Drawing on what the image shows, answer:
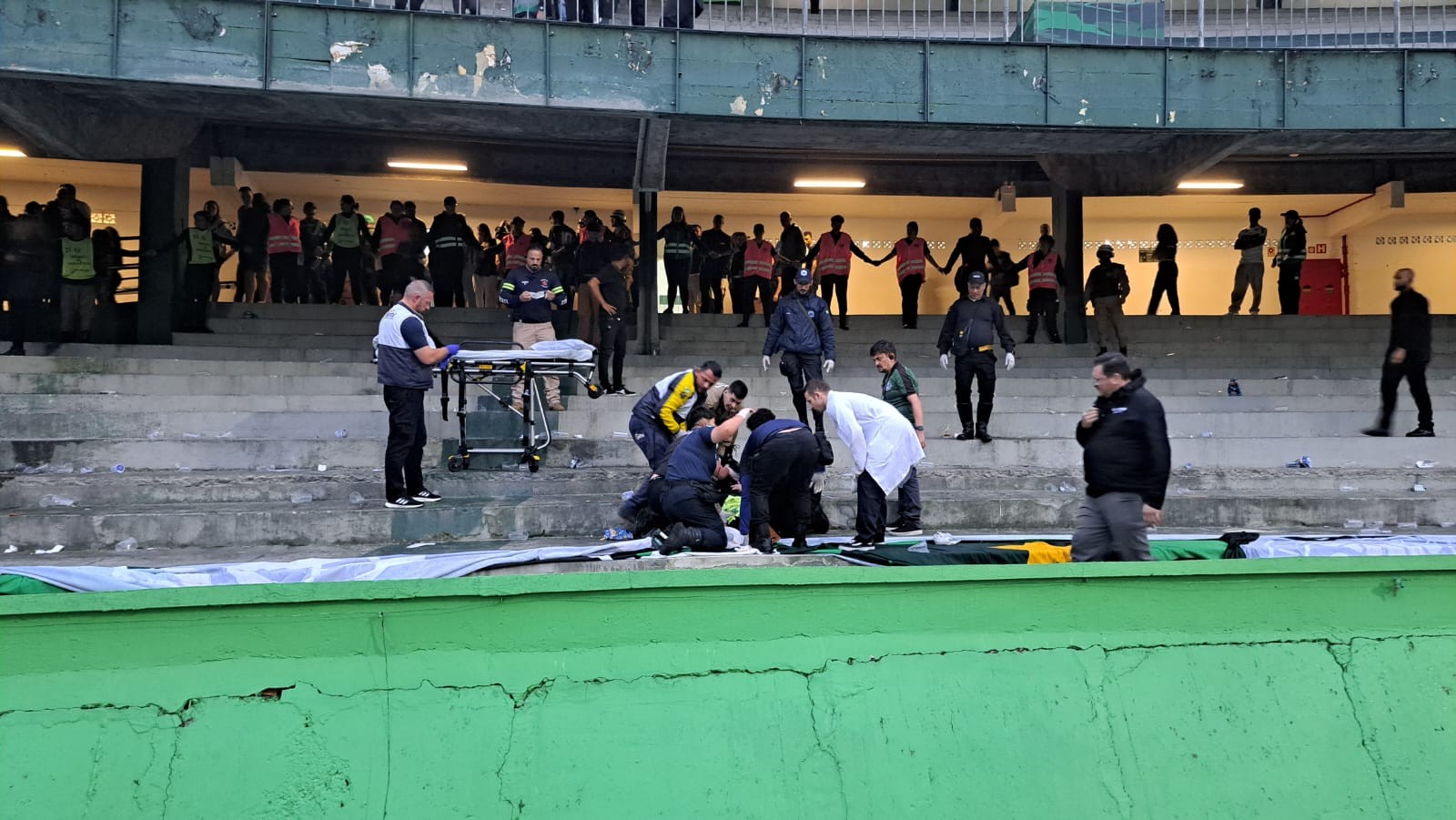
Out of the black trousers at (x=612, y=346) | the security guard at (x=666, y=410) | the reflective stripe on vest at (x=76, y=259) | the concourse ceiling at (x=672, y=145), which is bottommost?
the security guard at (x=666, y=410)

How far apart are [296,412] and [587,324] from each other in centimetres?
358

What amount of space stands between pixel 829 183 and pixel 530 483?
40.6 feet

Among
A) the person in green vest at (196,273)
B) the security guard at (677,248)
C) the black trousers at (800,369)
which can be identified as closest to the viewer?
the black trousers at (800,369)

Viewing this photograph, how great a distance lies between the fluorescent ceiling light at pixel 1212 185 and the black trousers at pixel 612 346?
13453 mm

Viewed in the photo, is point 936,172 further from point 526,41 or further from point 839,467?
point 839,467

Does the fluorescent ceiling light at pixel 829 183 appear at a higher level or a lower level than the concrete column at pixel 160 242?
higher

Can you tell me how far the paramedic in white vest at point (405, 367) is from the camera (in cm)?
802

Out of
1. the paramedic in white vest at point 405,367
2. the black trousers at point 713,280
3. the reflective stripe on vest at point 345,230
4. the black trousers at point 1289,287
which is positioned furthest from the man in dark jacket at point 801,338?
the black trousers at point 1289,287

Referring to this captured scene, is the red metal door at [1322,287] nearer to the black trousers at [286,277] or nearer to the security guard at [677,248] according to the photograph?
the security guard at [677,248]

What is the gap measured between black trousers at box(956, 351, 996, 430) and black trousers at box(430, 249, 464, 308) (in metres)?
8.51

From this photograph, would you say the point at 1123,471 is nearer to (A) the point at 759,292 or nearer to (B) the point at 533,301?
(B) the point at 533,301

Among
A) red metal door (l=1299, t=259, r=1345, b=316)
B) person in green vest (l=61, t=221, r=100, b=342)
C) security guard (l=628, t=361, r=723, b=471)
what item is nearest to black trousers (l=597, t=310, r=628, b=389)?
security guard (l=628, t=361, r=723, b=471)

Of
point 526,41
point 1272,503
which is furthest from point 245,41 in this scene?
point 1272,503

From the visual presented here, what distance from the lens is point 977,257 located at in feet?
53.2
